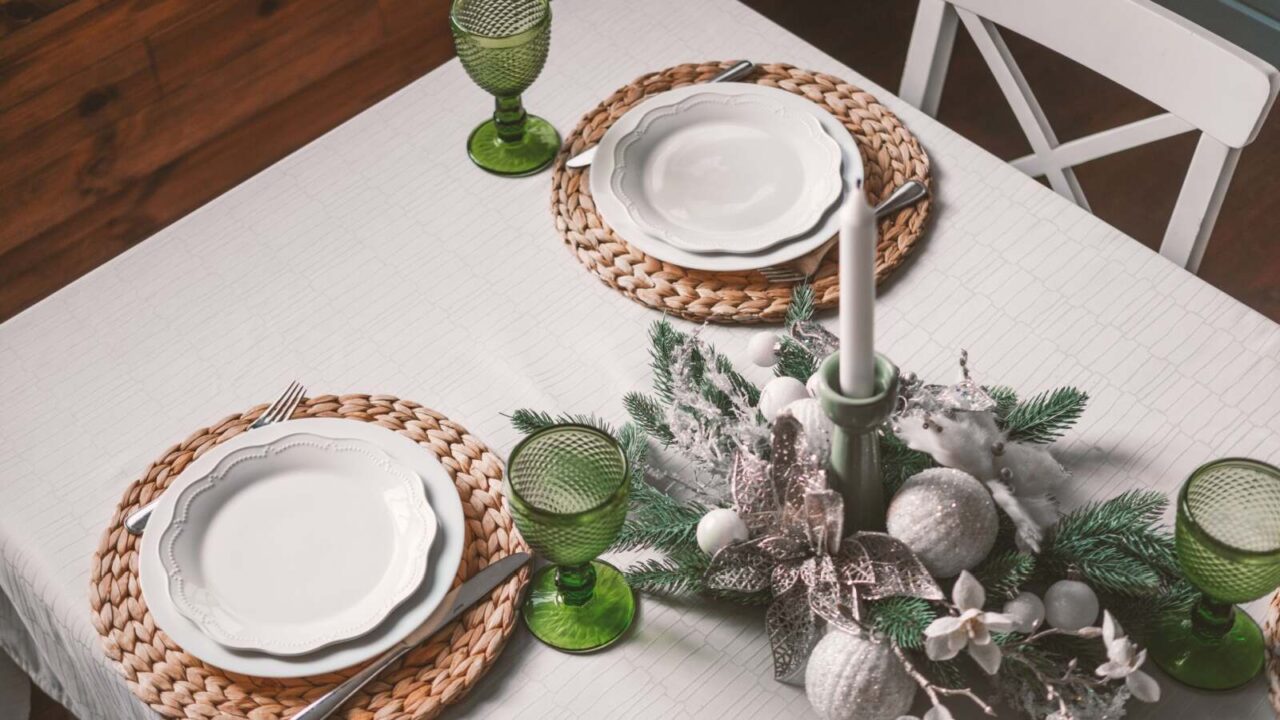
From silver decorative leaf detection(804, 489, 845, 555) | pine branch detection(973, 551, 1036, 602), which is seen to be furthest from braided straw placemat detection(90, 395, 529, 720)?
pine branch detection(973, 551, 1036, 602)

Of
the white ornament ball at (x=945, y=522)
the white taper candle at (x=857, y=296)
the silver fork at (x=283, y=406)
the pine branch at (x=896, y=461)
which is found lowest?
the silver fork at (x=283, y=406)

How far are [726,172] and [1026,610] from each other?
1.71 ft

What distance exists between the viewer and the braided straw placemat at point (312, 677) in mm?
855

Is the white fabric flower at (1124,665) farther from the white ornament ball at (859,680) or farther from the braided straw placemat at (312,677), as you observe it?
the braided straw placemat at (312,677)

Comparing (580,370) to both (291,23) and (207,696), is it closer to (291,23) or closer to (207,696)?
(207,696)

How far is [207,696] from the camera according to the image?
857 millimetres

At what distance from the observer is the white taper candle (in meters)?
0.66

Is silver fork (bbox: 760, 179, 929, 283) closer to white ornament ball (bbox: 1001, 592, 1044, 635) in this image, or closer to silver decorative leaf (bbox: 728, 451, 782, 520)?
silver decorative leaf (bbox: 728, 451, 782, 520)

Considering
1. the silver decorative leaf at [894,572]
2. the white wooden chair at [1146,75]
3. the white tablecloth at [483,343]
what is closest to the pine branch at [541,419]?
the white tablecloth at [483,343]

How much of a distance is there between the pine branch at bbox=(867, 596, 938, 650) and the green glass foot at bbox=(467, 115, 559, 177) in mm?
590

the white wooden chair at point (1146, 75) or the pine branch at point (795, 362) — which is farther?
the white wooden chair at point (1146, 75)

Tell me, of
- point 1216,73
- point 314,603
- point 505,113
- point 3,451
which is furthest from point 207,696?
point 1216,73

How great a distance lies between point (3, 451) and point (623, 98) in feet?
2.11

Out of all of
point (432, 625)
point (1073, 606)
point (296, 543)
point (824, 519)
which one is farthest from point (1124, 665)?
point (296, 543)
